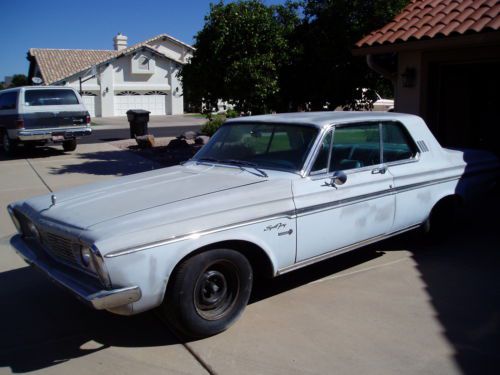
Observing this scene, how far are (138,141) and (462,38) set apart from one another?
424 inches

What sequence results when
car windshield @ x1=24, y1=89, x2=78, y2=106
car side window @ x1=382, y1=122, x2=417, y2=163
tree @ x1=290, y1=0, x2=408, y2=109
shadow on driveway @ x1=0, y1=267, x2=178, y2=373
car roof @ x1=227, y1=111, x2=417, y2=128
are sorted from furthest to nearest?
car windshield @ x1=24, y1=89, x2=78, y2=106 < tree @ x1=290, y1=0, x2=408, y2=109 < car side window @ x1=382, y1=122, x2=417, y2=163 < car roof @ x1=227, y1=111, x2=417, y2=128 < shadow on driveway @ x1=0, y1=267, x2=178, y2=373

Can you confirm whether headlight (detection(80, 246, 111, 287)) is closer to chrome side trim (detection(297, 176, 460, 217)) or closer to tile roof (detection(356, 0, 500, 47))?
chrome side trim (detection(297, 176, 460, 217))

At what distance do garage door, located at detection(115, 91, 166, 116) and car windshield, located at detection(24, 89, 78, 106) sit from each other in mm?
24483

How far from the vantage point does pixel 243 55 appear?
1065 centimetres

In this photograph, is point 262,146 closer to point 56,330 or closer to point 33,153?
point 56,330

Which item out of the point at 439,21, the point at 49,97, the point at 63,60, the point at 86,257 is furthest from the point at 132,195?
the point at 63,60

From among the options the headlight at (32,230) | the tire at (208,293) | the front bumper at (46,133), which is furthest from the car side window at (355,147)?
the front bumper at (46,133)

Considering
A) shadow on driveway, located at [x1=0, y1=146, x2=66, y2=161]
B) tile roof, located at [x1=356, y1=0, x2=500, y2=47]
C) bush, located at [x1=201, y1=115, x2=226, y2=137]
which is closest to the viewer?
tile roof, located at [x1=356, y1=0, x2=500, y2=47]

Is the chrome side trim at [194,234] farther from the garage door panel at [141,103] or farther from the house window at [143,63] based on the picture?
the house window at [143,63]

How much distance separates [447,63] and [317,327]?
6.03 metres

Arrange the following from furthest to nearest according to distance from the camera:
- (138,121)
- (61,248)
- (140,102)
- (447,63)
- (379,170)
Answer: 1. (140,102)
2. (138,121)
3. (447,63)
4. (379,170)
5. (61,248)

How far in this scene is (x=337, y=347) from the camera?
359cm

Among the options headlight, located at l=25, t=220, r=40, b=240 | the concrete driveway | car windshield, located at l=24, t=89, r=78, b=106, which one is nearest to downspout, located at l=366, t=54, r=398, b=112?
the concrete driveway

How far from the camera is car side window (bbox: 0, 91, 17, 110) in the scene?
541 inches
